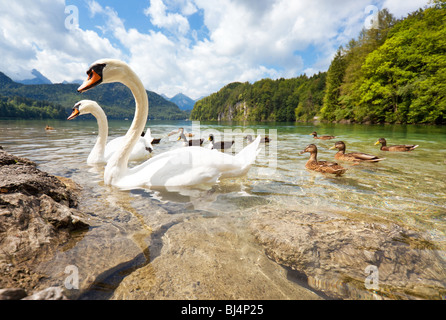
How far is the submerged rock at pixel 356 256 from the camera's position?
1.51 m

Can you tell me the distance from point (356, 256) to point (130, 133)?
12.8 ft

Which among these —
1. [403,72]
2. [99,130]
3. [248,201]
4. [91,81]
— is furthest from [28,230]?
[403,72]

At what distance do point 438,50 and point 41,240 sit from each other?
137 ft

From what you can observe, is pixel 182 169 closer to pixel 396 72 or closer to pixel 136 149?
pixel 136 149

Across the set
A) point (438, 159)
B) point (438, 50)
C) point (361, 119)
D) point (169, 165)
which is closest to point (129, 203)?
point (169, 165)

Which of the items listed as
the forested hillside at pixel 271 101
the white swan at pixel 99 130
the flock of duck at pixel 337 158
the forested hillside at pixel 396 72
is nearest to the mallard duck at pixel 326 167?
the flock of duck at pixel 337 158

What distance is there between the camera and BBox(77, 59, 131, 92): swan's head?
122 inches

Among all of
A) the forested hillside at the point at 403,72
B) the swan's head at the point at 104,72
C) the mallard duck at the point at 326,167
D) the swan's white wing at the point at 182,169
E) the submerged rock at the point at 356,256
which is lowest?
the submerged rock at the point at 356,256

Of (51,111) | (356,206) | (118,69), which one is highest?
(51,111)

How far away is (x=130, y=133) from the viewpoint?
154 inches

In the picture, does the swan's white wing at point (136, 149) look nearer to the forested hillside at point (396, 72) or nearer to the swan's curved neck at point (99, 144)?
the swan's curved neck at point (99, 144)

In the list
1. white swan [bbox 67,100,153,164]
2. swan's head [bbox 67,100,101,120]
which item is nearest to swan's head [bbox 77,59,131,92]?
white swan [bbox 67,100,153,164]
